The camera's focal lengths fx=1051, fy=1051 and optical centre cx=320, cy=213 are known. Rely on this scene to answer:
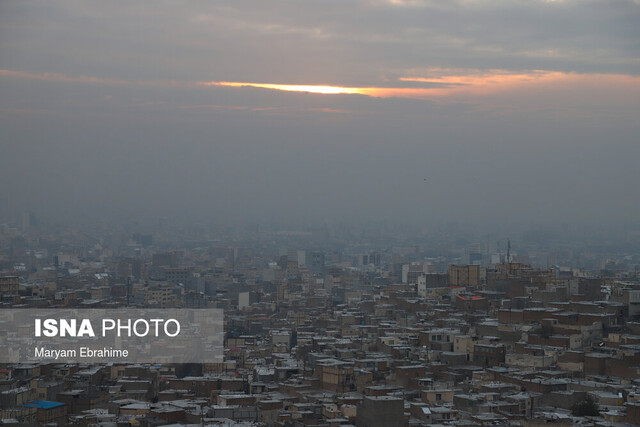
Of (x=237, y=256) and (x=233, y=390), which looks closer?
(x=233, y=390)

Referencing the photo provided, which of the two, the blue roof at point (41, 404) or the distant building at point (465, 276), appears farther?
the distant building at point (465, 276)

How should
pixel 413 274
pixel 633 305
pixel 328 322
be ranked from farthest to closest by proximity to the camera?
pixel 413 274, pixel 328 322, pixel 633 305

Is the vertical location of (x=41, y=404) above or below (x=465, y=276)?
below

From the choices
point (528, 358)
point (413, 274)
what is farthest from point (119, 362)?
point (413, 274)

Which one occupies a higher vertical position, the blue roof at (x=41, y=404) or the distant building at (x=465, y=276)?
the distant building at (x=465, y=276)

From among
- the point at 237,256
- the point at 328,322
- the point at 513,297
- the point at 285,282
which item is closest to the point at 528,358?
the point at 513,297

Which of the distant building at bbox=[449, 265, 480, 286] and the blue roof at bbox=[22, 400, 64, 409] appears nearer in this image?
the blue roof at bbox=[22, 400, 64, 409]

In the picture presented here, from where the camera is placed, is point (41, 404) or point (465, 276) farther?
point (465, 276)

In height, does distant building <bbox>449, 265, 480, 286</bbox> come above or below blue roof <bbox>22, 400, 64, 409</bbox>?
above

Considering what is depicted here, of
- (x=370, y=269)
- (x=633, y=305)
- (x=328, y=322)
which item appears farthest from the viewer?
(x=370, y=269)

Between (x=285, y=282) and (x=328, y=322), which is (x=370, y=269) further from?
(x=328, y=322)
